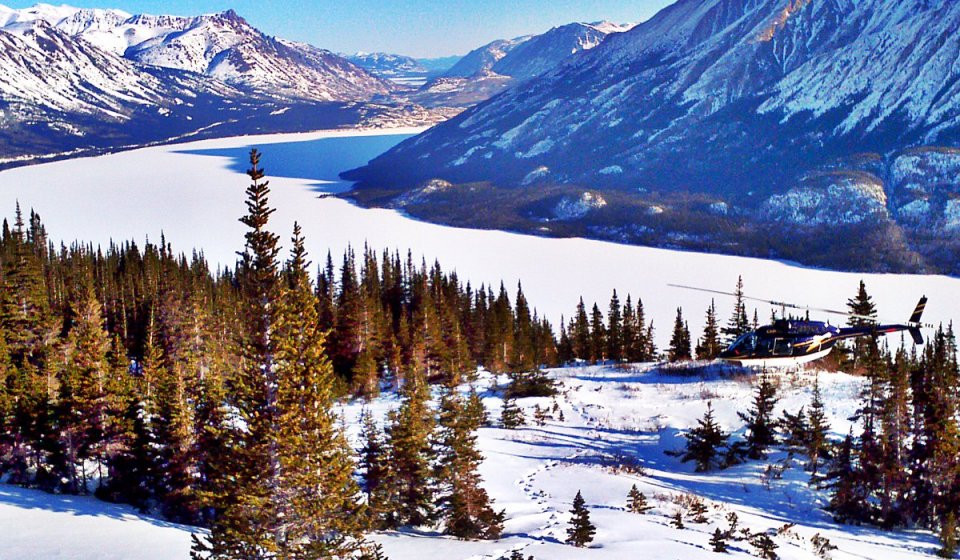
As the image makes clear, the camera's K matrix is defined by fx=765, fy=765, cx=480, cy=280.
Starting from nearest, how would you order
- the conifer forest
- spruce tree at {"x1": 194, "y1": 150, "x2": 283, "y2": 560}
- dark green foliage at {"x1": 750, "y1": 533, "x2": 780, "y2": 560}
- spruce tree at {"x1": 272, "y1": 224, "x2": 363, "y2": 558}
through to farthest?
spruce tree at {"x1": 194, "y1": 150, "x2": 283, "y2": 560}, spruce tree at {"x1": 272, "y1": 224, "x2": 363, "y2": 558}, the conifer forest, dark green foliage at {"x1": 750, "y1": 533, "x2": 780, "y2": 560}

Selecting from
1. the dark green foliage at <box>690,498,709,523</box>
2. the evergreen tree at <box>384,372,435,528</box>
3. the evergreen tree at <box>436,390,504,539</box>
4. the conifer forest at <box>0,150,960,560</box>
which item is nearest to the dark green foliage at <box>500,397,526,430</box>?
the conifer forest at <box>0,150,960,560</box>

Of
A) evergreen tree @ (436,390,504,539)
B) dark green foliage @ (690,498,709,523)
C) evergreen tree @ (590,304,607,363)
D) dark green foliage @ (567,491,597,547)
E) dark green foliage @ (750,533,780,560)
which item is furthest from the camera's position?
evergreen tree @ (590,304,607,363)

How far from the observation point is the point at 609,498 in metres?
32.0

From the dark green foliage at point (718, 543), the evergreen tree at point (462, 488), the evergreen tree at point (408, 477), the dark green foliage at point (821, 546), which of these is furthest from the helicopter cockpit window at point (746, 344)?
the dark green foliage at point (718, 543)

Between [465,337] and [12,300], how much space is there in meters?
45.9

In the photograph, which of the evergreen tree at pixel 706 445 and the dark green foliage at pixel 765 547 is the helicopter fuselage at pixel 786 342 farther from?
the dark green foliage at pixel 765 547

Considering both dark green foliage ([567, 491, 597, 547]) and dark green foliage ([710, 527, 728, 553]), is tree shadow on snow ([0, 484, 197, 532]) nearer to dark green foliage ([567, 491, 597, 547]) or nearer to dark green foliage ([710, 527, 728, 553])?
dark green foliage ([567, 491, 597, 547])

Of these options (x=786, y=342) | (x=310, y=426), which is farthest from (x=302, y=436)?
(x=786, y=342)

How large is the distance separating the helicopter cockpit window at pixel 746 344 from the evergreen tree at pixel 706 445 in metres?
11.3

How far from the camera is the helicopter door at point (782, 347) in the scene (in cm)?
4903

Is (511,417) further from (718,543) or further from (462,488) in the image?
(718,543)

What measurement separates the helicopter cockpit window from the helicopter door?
1260 millimetres

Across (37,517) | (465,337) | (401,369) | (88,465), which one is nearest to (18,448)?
(88,465)

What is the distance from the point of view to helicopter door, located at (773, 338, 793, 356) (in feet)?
161
